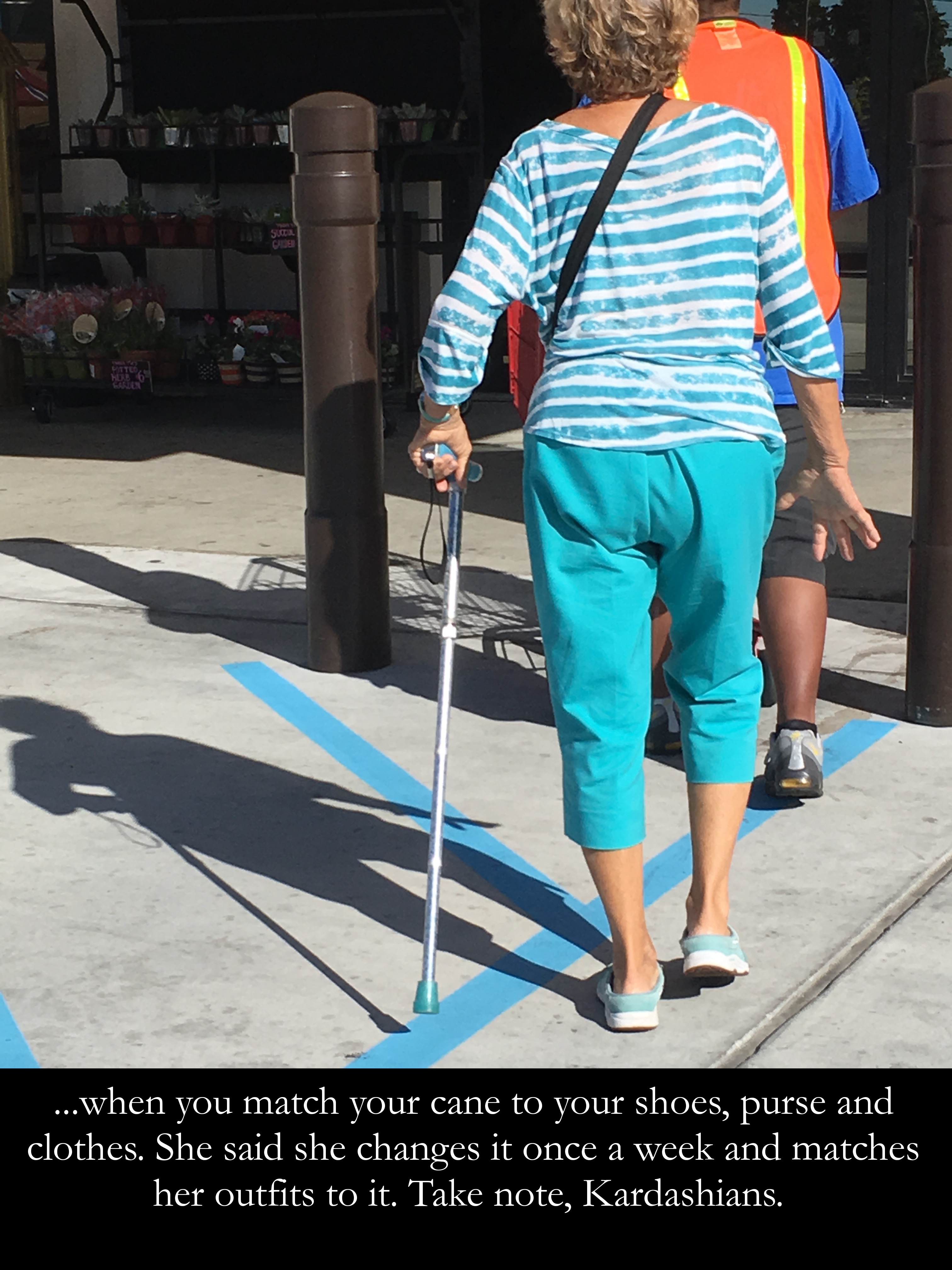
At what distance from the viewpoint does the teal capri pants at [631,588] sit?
9.70ft

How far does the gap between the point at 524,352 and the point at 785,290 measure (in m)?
1.36

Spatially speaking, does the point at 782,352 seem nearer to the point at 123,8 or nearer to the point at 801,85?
the point at 801,85

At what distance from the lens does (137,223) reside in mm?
11617

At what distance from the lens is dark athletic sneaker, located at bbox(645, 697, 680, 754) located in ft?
15.2

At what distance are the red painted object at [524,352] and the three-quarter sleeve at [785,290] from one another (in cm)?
115

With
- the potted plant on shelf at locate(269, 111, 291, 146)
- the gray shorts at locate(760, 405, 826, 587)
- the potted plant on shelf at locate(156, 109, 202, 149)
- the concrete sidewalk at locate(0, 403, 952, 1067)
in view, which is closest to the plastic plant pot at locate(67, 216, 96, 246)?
the potted plant on shelf at locate(156, 109, 202, 149)

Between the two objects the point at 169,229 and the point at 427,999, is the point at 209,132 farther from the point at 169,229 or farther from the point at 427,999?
the point at 427,999

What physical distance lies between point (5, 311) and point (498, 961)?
30.0ft

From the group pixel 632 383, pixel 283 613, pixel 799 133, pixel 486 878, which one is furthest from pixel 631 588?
pixel 283 613

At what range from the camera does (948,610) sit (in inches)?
187

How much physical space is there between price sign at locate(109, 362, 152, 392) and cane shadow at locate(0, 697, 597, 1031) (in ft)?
20.4

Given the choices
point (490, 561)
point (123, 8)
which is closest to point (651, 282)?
point (490, 561)

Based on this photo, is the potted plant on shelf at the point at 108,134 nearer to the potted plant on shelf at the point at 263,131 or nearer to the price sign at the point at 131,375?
the potted plant on shelf at the point at 263,131

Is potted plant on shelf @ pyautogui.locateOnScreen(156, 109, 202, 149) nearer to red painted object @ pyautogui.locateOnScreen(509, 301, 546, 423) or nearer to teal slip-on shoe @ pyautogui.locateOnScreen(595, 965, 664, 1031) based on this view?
red painted object @ pyautogui.locateOnScreen(509, 301, 546, 423)
